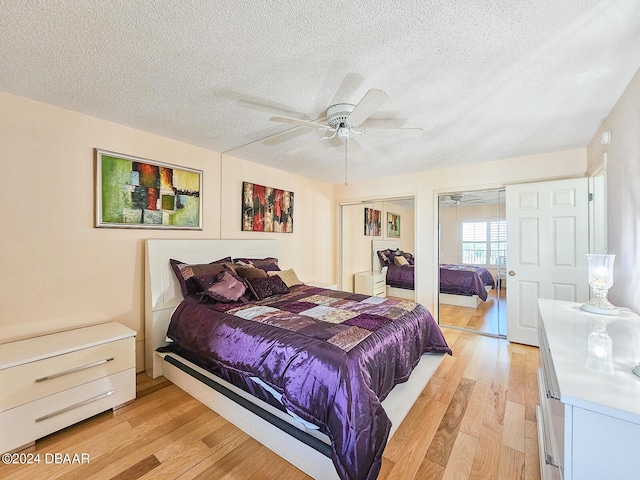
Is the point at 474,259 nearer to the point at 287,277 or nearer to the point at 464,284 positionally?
the point at 464,284

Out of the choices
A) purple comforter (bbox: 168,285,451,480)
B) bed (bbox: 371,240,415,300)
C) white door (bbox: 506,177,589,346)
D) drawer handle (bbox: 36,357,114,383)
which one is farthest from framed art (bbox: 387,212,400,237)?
drawer handle (bbox: 36,357,114,383)

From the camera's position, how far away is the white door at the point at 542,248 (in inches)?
118

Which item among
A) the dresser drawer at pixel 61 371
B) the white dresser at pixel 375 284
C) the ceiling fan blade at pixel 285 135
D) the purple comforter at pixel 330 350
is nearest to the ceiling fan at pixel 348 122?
the ceiling fan blade at pixel 285 135

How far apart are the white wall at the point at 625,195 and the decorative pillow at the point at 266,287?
8.96 feet

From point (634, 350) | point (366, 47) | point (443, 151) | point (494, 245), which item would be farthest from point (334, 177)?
point (634, 350)

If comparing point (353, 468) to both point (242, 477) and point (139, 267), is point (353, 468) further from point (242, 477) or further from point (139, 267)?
point (139, 267)

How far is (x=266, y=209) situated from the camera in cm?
391

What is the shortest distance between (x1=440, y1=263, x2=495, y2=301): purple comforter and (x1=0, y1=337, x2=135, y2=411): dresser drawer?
3998 millimetres

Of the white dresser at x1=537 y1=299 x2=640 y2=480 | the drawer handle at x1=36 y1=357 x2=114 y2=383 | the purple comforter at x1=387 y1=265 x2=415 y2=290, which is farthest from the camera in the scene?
the purple comforter at x1=387 y1=265 x2=415 y2=290

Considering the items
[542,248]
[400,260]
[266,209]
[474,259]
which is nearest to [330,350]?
[266,209]

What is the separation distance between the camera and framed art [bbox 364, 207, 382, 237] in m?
4.93

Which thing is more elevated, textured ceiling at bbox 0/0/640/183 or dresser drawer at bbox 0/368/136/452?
textured ceiling at bbox 0/0/640/183

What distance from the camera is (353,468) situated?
1.29m

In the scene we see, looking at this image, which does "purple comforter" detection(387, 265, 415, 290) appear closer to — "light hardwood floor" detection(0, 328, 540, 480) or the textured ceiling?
"light hardwood floor" detection(0, 328, 540, 480)
